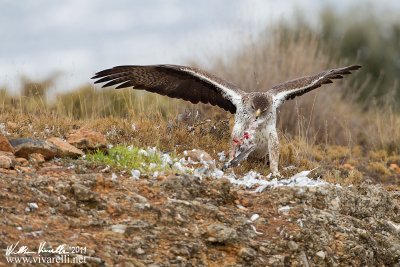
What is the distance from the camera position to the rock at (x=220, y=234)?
6.54 m

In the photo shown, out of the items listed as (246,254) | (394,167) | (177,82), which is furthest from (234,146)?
(394,167)

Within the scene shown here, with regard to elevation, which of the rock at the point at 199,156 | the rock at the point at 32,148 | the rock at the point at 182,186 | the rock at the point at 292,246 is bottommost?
the rock at the point at 292,246

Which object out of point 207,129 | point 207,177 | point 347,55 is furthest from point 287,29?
point 207,177

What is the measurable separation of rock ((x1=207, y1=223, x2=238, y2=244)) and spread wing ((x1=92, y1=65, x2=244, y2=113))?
3.17 metres

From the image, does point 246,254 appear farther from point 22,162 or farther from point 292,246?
point 22,162

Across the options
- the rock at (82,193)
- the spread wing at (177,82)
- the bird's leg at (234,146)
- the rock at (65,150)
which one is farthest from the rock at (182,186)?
the spread wing at (177,82)

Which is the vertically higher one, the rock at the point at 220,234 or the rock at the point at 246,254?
the rock at the point at 220,234

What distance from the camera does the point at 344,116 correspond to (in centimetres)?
1684

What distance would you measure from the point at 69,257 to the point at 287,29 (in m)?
16.3

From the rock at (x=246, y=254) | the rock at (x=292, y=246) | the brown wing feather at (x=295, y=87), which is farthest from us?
the brown wing feather at (x=295, y=87)

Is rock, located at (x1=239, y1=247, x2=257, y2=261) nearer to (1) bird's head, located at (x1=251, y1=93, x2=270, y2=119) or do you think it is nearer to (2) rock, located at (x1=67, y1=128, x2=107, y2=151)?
(2) rock, located at (x1=67, y1=128, x2=107, y2=151)

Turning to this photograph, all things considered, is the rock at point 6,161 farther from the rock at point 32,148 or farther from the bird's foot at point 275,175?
the bird's foot at point 275,175

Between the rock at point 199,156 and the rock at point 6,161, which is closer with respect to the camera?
the rock at point 6,161

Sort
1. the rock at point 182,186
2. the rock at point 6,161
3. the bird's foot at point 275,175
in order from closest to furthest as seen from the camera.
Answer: the rock at point 182,186 → the rock at point 6,161 → the bird's foot at point 275,175
